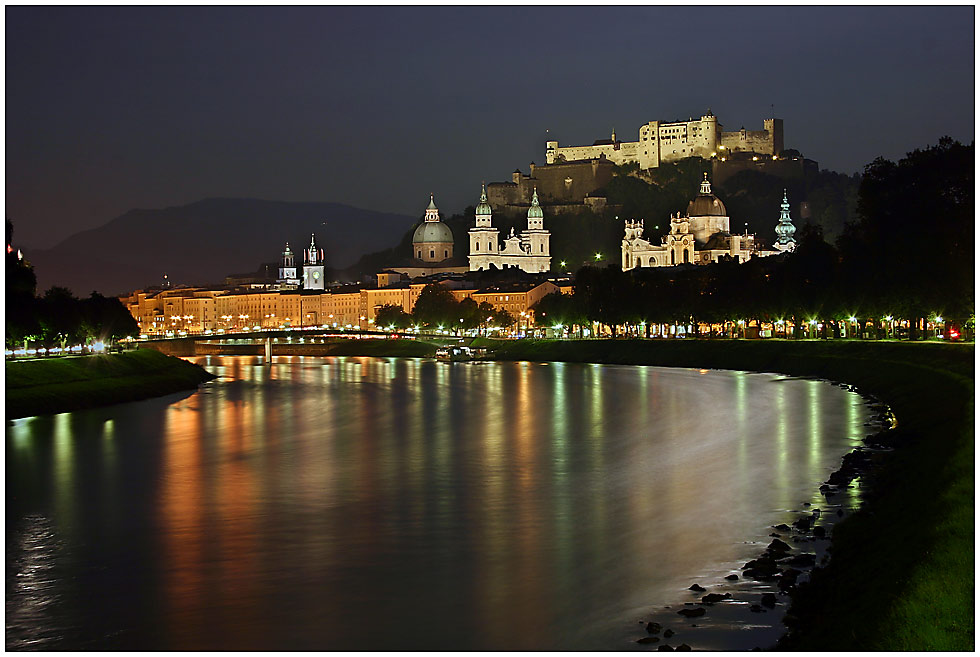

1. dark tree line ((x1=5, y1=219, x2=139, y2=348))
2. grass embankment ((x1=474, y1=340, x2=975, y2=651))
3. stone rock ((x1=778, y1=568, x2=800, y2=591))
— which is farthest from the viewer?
dark tree line ((x1=5, y1=219, x2=139, y2=348))

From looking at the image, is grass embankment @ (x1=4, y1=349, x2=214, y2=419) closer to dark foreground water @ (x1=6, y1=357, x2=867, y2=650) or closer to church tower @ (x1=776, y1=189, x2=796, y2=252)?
dark foreground water @ (x1=6, y1=357, x2=867, y2=650)

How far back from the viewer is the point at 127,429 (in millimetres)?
44125

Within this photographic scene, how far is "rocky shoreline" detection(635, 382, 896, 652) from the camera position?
1519 centimetres

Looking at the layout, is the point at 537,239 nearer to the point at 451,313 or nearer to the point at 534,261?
the point at 534,261

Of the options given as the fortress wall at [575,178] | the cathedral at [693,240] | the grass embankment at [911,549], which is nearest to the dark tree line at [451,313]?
the cathedral at [693,240]

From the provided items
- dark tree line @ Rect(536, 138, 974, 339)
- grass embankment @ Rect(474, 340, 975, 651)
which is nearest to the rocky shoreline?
grass embankment @ Rect(474, 340, 975, 651)

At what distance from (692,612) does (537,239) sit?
588 feet

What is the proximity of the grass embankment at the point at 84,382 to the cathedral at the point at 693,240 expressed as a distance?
342 ft

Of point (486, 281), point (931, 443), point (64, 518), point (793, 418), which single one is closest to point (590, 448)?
point (793, 418)

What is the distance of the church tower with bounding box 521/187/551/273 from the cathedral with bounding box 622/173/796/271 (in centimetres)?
2290

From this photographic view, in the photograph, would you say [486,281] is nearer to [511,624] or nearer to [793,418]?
[793,418]

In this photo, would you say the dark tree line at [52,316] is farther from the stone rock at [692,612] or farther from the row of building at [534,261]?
the row of building at [534,261]

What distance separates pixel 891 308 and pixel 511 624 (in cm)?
4523

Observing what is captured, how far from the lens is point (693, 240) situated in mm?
168250
